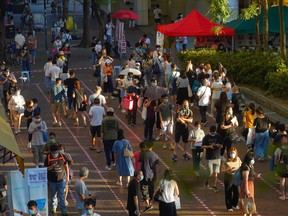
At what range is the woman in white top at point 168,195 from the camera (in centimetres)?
1702

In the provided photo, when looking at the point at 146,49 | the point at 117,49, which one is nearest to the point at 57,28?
the point at 117,49

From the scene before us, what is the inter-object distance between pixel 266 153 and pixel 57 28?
1014 inches

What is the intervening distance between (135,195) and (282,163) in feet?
11.1

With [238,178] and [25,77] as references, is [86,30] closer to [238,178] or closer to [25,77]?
[25,77]

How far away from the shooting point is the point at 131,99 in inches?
1009

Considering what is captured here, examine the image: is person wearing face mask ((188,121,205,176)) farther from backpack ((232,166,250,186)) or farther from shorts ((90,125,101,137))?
shorts ((90,125,101,137))

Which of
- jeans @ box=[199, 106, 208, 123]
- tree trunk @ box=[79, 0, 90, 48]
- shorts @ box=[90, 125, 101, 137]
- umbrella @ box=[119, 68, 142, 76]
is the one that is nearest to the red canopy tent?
umbrella @ box=[119, 68, 142, 76]

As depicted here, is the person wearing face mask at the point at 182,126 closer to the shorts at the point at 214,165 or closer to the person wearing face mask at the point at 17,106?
the shorts at the point at 214,165

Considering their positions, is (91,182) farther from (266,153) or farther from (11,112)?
(11,112)

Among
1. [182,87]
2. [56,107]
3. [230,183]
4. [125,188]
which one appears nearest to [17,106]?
[56,107]

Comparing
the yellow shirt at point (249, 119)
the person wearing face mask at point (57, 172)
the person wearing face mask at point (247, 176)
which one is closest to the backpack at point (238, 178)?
the person wearing face mask at point (247, 176)

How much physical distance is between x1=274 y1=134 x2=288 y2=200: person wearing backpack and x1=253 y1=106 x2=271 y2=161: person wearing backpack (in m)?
2.07

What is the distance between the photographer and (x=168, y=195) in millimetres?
17016

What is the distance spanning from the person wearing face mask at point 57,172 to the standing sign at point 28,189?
60cm
